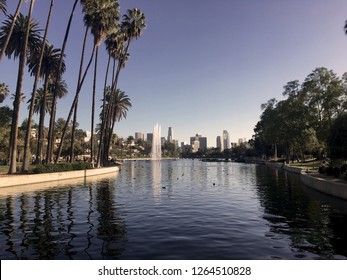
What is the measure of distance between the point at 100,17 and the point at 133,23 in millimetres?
13020

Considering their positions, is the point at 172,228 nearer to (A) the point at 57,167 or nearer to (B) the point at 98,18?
(A) the point at 57,167

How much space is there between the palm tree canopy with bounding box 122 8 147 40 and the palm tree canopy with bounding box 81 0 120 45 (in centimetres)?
827

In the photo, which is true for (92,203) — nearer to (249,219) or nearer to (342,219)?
(249,219)

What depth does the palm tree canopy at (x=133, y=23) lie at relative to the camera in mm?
66812

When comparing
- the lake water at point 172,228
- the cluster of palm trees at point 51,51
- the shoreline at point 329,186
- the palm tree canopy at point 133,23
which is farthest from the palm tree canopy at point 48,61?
the shoreline at point 329,186

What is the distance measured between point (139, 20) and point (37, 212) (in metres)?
57.9

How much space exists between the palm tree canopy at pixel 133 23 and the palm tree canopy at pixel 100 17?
27.1 feet

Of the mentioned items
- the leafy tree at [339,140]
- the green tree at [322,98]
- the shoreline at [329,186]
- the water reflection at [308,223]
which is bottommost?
the water reflection at [308,223]

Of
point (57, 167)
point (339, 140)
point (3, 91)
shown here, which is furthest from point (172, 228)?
point (3, 91)

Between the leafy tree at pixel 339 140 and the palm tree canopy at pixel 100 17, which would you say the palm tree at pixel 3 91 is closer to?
the palm tree canopy at pixel 100 17

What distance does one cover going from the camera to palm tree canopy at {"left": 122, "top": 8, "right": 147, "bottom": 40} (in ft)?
219

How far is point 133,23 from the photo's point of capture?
67.1 meters
